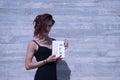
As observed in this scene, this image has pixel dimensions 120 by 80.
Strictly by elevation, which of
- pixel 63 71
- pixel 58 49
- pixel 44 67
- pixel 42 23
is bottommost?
pixel 63 71

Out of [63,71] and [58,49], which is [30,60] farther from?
[63,71]

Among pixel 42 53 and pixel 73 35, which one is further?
pixel 73 35

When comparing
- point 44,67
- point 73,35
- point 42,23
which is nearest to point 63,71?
point 73,35

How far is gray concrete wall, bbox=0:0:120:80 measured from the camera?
2348mm

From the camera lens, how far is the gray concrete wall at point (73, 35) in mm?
2348

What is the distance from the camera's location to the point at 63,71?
2.35 meters

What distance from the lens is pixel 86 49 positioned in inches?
93.7

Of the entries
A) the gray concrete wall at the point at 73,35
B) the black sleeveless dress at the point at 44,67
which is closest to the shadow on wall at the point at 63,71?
the gray concrete wall at the point at 73,35

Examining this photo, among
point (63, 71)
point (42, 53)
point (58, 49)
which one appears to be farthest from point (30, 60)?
point (63, 71)

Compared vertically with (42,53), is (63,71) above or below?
below

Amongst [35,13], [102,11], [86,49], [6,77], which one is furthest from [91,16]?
[6,77]

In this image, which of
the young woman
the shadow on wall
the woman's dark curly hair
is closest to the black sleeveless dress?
the young woman

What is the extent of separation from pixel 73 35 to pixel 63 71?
334 millimetres

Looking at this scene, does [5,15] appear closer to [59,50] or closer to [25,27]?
[25,27]
